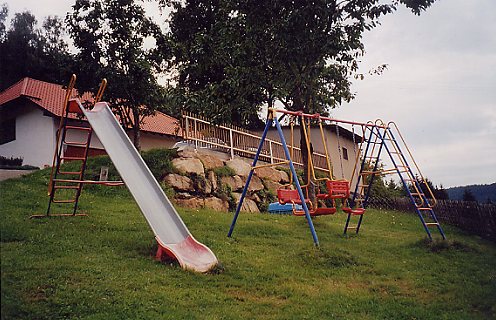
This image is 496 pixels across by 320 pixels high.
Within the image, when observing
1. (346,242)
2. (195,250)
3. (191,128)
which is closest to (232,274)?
(195,250)

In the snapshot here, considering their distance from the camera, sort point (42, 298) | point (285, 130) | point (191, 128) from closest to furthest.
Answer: point (42, 298) < point (191, 128) < point (285, 130)

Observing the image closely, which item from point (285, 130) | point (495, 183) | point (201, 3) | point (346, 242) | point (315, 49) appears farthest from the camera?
point (201, 3)

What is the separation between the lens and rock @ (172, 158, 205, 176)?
1273 centimetres

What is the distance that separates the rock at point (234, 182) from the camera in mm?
13602

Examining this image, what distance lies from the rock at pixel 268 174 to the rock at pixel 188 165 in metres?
2.83

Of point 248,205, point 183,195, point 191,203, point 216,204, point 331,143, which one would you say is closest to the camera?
point 191,203

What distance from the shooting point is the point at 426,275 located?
21.9ft

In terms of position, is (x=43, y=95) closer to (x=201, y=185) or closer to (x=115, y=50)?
(x=115, y=50)

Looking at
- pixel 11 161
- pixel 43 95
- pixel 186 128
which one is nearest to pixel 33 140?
pixel 11 161

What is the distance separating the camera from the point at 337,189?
7.68m

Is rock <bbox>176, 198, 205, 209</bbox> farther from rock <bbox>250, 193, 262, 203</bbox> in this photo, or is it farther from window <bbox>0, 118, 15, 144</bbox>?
window <bbox>0, 118, 15, 144</bbox>

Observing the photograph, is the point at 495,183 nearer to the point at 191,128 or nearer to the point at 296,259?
the point at 296,259

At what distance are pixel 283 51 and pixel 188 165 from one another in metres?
4.16

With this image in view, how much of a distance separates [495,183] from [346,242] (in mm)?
2921
